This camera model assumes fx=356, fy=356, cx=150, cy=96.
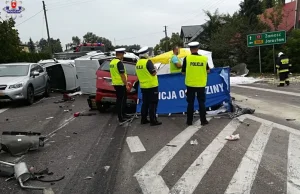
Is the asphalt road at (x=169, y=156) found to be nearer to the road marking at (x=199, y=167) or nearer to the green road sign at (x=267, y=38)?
the road marking at (x=199, y=167)

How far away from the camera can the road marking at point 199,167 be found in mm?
4562

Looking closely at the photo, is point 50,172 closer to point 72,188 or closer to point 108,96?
point 72,188

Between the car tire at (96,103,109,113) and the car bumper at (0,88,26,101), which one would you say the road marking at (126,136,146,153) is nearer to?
the car tire at (96,103,109,113)

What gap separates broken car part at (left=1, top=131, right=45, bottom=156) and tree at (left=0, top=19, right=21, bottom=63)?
16669 millimetres

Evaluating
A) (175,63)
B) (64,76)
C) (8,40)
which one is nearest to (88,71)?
(64,76)

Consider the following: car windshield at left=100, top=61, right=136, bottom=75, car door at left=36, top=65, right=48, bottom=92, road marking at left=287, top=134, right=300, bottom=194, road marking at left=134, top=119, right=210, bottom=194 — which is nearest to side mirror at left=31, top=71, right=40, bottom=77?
car door at left=36, top=65, right=48, bottom=92

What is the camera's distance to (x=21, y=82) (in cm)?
1316

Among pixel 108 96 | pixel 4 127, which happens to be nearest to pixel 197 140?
pixel 108 96

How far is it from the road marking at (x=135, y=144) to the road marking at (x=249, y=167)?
6.08 feet

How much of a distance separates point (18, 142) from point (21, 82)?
7483 mm

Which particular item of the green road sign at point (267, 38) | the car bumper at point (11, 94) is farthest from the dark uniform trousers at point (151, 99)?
the green road sign at point (267, 38)

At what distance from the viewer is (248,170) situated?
5039 millimetres

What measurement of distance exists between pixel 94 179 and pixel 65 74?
11993 millimetres

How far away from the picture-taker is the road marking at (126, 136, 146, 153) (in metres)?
6.43
